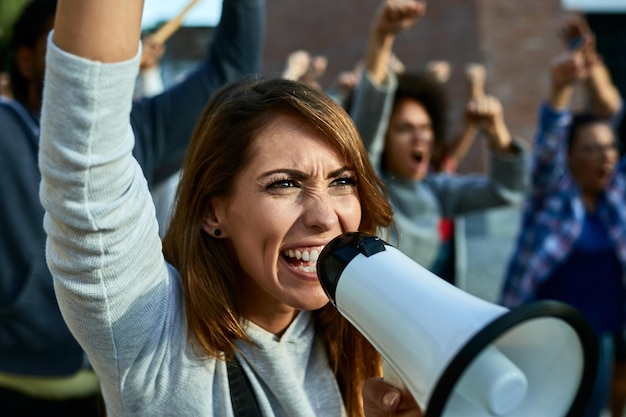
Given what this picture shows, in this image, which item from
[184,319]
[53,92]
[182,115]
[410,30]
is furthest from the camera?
[410,30]

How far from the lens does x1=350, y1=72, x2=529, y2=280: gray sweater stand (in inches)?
128

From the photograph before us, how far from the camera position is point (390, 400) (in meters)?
1.37

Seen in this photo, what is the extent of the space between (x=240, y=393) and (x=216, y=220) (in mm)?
355

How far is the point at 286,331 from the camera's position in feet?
5.59

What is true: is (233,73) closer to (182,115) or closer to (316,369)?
(182,115)

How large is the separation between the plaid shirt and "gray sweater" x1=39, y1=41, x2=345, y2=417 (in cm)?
267

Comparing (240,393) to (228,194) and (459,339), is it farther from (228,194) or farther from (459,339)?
(459,339)

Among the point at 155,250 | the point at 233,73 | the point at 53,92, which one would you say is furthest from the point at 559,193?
the point at 53,92

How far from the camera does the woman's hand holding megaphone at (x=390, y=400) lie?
135 cm

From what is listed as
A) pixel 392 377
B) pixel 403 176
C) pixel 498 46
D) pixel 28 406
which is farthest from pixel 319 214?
pixel 498 46

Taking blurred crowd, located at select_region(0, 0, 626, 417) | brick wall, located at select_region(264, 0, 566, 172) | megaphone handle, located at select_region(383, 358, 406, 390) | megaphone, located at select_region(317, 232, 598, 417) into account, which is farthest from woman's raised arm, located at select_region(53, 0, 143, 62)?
brick wall, located at select_region(264, 0, 566, 172)

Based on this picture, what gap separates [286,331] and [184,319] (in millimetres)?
226

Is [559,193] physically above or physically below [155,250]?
below

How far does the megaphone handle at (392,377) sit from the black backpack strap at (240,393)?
306 millimetres
